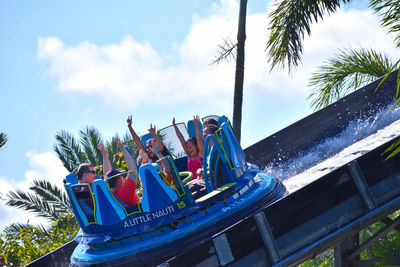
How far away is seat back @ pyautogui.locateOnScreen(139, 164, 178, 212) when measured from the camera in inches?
187

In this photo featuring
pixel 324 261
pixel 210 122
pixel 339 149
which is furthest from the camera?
pixel 324 261

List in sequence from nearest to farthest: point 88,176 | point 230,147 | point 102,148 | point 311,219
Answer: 1. point 311,219
2. point 88,176
3. point 230,147
4. point 102,148

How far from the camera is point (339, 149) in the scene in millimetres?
8281

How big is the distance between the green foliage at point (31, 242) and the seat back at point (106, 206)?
167 inches

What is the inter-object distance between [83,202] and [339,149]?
15.5 feet

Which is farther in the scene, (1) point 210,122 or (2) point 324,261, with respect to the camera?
(2) point 324,261

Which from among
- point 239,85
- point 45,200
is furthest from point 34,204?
point 239,85

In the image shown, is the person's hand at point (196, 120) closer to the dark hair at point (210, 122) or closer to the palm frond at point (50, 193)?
the dark hair at point (210, 122)

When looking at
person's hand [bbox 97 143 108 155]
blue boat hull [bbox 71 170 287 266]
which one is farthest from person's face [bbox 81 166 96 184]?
blue boat hull [bbox 71 170 287 266]

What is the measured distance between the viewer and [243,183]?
5207mm

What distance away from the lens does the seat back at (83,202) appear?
4887 millimetres

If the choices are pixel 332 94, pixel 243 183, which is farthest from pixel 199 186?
pixel 332 94

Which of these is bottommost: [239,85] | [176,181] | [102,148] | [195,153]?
[176,181]

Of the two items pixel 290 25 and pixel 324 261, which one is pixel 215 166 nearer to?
pixel 290 25
